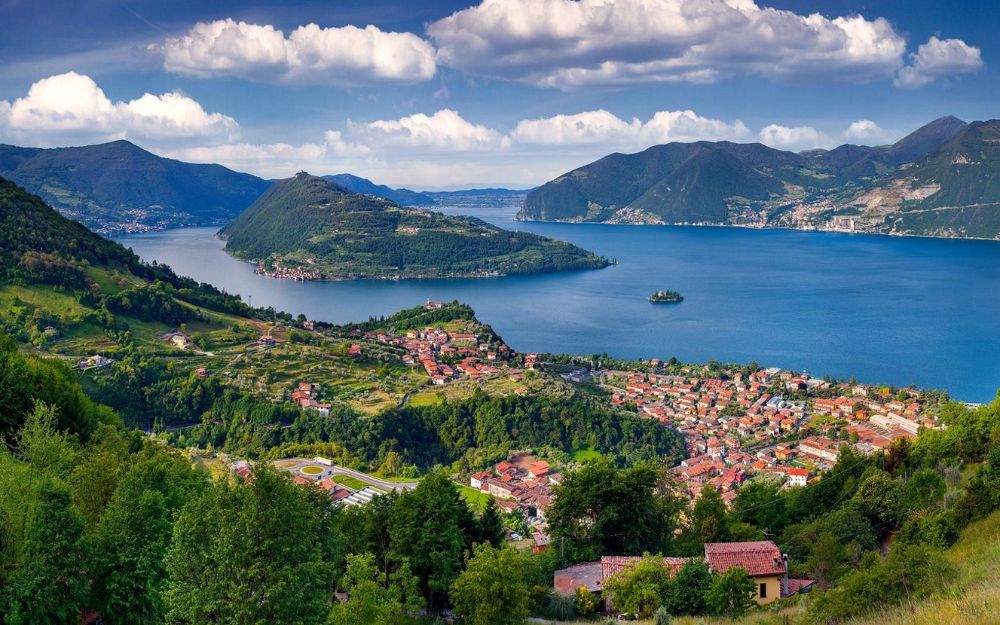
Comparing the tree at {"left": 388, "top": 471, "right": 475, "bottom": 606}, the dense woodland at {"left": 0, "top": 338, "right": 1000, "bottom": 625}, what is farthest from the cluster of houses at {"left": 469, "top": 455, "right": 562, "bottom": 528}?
the tree at {"left": 388, "top": 471, "right": 475, "bottom": 606}

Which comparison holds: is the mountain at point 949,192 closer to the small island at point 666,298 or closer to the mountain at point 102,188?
the small island at point 666,298

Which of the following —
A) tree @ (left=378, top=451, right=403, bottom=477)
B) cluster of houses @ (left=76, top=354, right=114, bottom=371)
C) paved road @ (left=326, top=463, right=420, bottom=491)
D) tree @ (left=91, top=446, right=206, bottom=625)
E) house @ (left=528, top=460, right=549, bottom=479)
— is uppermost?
tree @ (left=91, top=446, right=206, bottom=625)

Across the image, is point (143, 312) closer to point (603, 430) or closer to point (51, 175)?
point (603, 430)

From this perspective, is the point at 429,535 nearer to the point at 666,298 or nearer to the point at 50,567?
the point at 50,567

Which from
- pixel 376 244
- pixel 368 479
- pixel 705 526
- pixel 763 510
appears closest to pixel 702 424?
pixel 368 479

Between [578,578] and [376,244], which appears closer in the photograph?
[578,578]

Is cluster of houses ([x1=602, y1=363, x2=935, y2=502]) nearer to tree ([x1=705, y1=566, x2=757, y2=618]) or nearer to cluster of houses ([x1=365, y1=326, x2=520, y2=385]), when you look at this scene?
cluster of houses ([x1=365, y1=326, x2=520, y2=385])

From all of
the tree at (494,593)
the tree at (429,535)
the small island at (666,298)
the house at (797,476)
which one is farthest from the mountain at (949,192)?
the tree at (494,593)
